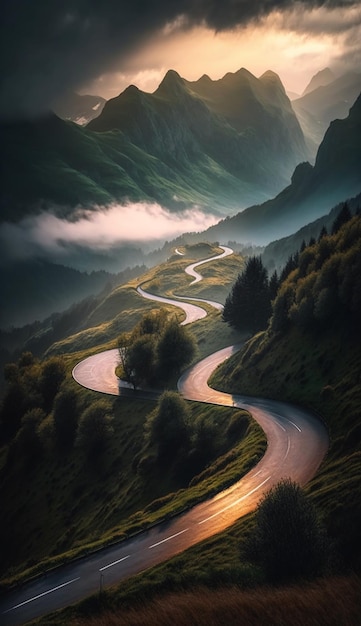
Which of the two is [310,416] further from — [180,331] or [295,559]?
[180,331]

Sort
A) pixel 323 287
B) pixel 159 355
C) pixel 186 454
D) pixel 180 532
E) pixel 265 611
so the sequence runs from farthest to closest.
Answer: pixel 159 355 < pixel 323 287 < pixel 186 454 < pixel 180 532 < pixel 265 611

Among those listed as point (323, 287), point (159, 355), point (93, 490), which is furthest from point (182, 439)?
point (323, 287)

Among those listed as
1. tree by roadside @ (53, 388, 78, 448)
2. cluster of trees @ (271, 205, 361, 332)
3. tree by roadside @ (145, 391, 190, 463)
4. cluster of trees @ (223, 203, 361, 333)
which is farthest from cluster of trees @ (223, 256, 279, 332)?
tree by roadside @ (145, 391, 190, 463)

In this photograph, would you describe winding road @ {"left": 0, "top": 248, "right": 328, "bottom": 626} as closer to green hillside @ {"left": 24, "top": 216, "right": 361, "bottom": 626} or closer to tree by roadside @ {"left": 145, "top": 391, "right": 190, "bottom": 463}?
green hillside @ {"left": 24, "top": 216, "right": 361, "bottom": 626}

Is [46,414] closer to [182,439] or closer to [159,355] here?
[159,355]

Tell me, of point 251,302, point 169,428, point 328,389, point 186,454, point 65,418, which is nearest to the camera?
point 328,389
